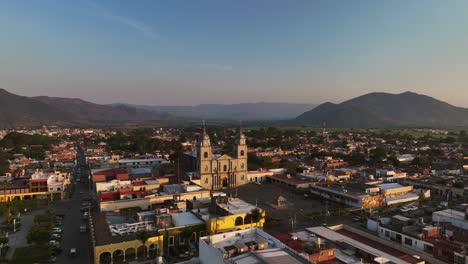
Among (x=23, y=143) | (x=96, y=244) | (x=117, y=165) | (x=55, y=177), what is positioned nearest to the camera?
(x=96, y=244)

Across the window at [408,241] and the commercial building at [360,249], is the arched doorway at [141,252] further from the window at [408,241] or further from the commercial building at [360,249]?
the window at [408,241]

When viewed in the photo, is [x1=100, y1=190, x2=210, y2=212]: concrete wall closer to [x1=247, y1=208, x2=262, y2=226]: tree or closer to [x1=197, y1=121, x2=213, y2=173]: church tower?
[x1=197, y1=121, x2=213, y2=173]: church tower

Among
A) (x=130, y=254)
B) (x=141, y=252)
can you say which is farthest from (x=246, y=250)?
(x=130, y=254)

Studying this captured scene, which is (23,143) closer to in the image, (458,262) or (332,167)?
(332,167)

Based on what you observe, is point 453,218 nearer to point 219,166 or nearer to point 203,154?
point 219,166

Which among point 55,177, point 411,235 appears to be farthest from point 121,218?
point 411,235

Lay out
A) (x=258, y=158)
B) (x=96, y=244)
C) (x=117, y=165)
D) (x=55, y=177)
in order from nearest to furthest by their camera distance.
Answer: (x=96, y=244) < (x=55, y=177) < (x=117, y=165) < (x=258, y=158)
